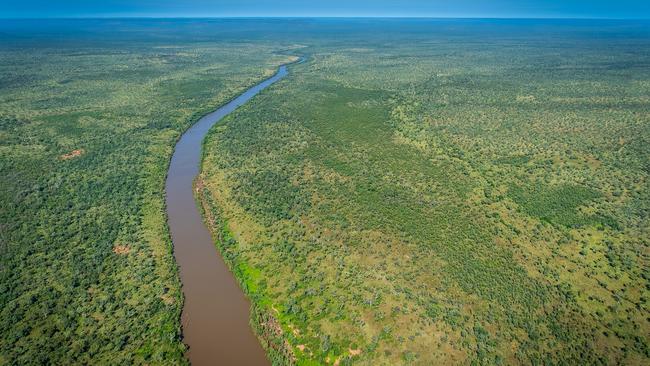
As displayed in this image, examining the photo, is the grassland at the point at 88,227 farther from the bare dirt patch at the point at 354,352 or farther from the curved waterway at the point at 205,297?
the bare dirt patch at the point at 354,352

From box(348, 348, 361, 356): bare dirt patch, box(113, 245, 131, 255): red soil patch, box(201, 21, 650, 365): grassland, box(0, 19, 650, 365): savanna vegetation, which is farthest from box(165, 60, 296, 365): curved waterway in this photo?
box(348, 348, 361, 356): bare dirt patch

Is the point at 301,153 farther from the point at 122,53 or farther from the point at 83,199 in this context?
the point at 122,53

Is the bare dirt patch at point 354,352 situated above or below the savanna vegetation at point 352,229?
below

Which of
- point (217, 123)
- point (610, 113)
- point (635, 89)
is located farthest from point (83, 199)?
point (635, 89)

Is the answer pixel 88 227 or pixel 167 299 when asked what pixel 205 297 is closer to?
pixel 167 299

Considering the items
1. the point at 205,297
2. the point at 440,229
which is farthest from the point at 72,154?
the point at 440,229

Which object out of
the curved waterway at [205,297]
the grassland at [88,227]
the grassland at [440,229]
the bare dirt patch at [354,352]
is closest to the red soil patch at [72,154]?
the grassland at [88,227]
